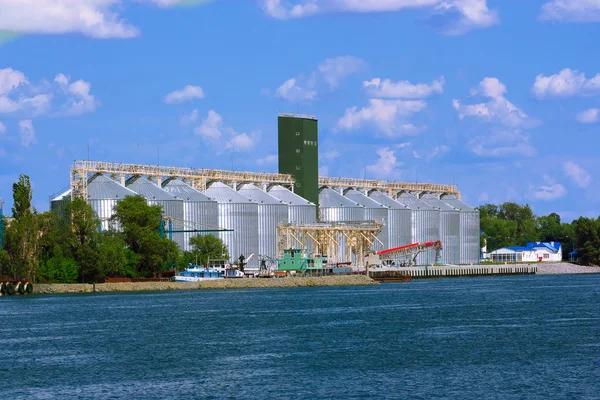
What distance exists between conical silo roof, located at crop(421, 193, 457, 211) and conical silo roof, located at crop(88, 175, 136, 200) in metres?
70.4

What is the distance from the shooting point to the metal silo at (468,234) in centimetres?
18362

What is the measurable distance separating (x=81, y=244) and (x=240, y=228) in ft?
107

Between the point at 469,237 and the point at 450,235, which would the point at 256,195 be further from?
the point at 469,237

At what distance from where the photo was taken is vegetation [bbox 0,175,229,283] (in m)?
103

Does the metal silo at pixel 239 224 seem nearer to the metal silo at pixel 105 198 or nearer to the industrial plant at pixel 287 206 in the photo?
the industrial plant at pixel 287 206

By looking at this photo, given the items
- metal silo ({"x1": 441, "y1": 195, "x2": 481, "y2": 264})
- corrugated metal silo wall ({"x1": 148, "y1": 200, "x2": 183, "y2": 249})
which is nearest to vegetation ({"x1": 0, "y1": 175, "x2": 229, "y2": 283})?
corrugated metal silo wall ({"x1": 148, "y1": 200, "x2": 183, "y2": 249})

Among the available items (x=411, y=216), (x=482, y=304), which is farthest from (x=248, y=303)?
(x=411, y=216)

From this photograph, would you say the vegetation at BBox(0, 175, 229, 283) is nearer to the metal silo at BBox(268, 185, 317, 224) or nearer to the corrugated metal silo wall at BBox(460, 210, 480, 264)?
the metal silo at BBox(268, 185, 317, 224)

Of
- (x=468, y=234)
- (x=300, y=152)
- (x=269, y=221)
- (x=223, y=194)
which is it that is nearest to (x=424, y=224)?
(x=468, y=234)

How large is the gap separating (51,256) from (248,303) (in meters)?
26.9

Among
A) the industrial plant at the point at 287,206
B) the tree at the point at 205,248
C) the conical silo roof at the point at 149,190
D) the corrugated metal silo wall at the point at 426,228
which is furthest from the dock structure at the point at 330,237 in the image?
the corrugated metal silo wall at the point at 426,228

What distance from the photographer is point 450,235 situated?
18212cm

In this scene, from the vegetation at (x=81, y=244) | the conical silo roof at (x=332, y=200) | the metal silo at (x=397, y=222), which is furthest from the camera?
the metal silo at (x=397, y=222)

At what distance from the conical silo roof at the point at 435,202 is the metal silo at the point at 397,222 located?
36.6ft
